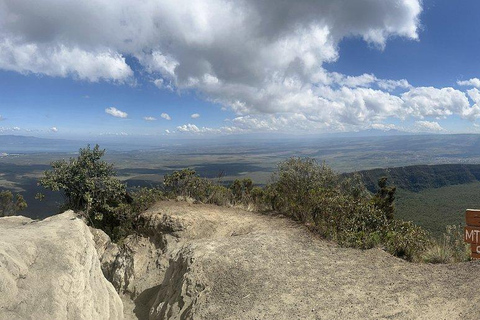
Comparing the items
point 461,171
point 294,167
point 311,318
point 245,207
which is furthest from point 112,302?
point 461,171

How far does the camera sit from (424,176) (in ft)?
377

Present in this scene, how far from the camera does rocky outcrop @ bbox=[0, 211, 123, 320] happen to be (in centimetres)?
592

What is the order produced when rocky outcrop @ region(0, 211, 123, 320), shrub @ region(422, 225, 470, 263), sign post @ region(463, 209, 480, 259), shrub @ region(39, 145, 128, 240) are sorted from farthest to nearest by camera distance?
shrub @ region(39, 145, 128, 240) < shrub @ region(422, 225, 470, 263) < sign post @ region(463, 209, 480, 259) < rocky outcrop @ region(0, 211, 123, 320)

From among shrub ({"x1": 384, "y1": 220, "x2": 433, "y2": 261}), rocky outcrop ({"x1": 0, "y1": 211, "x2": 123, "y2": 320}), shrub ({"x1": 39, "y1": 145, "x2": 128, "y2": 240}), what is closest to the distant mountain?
shrub ({"x1": 384, "y1": 220, "x2": 433, "y2": 261})

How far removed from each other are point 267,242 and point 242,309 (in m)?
3.17

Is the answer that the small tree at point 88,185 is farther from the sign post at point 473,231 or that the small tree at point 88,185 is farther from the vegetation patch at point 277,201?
the sign post at point 473,231

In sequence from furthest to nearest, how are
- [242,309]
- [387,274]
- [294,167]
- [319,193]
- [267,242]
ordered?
[294,167] → [319,193] → [267,242] → [387,274] → [242,309]

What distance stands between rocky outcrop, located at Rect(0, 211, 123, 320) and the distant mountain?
313 ft

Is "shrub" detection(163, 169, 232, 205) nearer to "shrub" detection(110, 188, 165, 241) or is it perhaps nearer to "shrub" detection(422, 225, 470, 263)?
"shrub" detection(110, 188, 165, 241)

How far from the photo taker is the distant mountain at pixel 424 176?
105188 millimetres

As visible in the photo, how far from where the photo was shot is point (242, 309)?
712cm

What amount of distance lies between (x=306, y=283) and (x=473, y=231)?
418 centimetres

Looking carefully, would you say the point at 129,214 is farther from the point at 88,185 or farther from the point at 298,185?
the point at 298,185

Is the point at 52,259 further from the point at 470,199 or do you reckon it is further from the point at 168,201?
the point at 470,199
